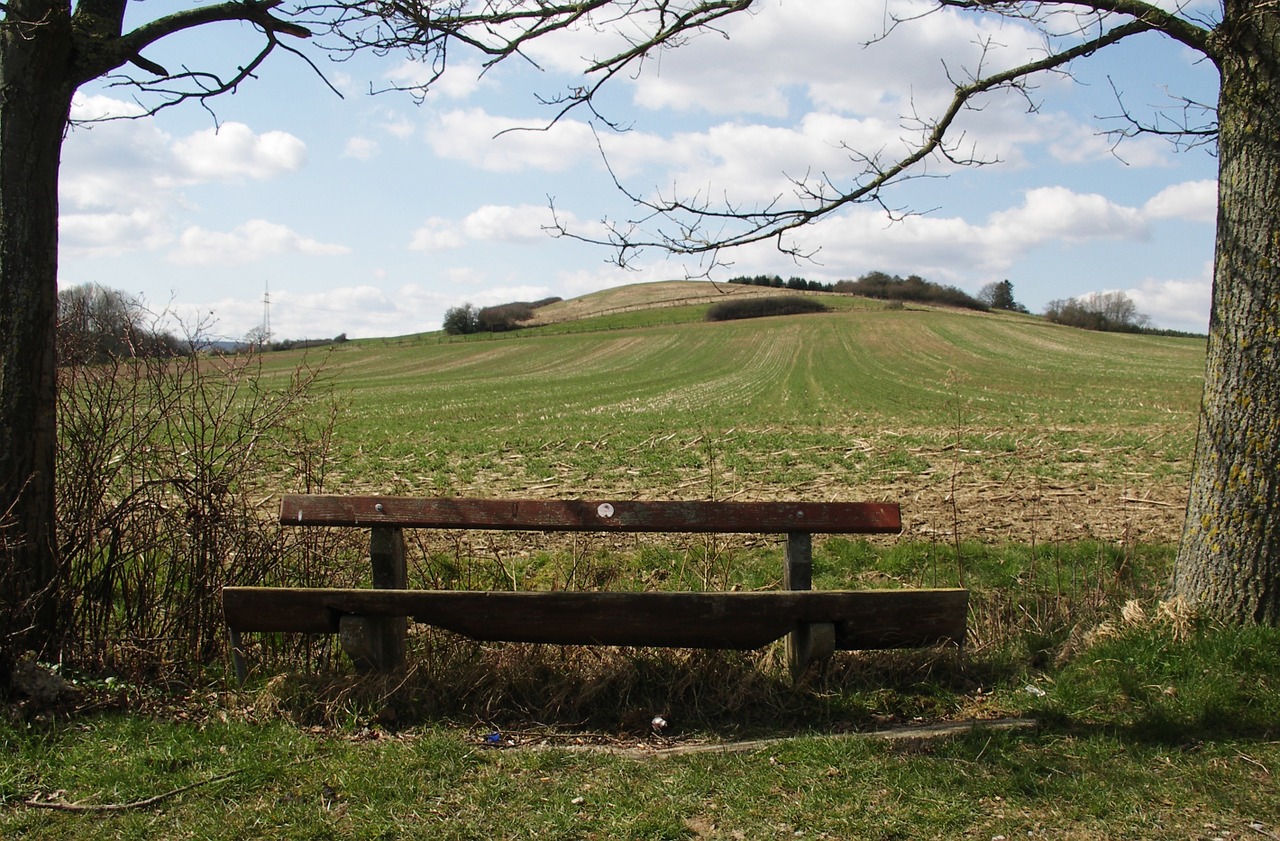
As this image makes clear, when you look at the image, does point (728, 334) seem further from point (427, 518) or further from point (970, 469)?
point (427, 518)

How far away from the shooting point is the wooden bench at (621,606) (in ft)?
14.9

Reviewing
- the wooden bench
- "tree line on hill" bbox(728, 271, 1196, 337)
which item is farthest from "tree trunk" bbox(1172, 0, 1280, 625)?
"tree line on hill" bbox(728, 271, 1196, 337)

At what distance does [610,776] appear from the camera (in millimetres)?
3777

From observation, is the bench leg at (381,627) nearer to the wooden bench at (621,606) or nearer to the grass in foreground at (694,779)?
the wooden bench at (621,606)

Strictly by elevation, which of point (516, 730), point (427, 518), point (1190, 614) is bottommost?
point (516, 730)

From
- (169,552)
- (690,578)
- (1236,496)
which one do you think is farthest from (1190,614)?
(169,552)

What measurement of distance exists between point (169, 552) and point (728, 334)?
68.0 metres

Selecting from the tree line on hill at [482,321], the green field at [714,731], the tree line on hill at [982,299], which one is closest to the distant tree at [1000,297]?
the tree line on hill at [982,299]

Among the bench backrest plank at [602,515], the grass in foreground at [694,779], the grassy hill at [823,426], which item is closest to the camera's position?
the grass in foreground at [694,779]

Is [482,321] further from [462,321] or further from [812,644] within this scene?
[812,644]

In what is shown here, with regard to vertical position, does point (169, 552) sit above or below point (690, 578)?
above

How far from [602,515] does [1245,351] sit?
3.55 m

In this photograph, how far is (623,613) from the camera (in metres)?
4.54

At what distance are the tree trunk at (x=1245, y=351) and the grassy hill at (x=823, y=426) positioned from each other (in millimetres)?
1963
